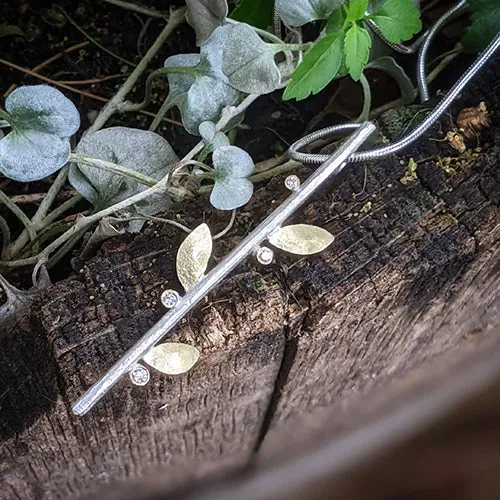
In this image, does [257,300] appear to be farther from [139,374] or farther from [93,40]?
[93,40]

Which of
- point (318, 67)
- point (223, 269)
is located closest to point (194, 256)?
point (223, 269)

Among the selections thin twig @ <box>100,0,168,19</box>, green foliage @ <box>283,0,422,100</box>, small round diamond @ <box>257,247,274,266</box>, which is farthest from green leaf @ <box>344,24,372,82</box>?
thin twig @ <box>100,0,168,19</box>

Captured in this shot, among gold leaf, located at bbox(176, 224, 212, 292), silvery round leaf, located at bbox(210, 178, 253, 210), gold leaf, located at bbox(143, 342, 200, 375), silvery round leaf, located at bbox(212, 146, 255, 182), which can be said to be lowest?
gold leaf, located at bbox(143, 342, 200, 375)

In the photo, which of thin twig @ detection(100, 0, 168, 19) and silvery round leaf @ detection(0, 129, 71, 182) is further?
thin twig @ detection(100, 0, 168, 19)

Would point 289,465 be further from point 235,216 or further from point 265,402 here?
point 235,216

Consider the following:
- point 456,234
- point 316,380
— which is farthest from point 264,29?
point 316,380

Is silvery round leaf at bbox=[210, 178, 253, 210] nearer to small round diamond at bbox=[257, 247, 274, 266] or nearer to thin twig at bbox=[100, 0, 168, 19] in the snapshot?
small round diamond at bbox=[257, 247, 274, 266]
